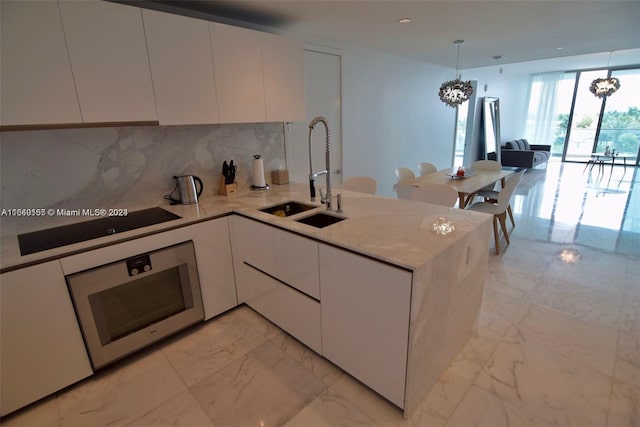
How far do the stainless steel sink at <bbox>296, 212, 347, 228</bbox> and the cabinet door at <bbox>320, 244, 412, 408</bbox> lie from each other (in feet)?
1.42

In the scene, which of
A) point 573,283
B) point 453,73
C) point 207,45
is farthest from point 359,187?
point 453,73

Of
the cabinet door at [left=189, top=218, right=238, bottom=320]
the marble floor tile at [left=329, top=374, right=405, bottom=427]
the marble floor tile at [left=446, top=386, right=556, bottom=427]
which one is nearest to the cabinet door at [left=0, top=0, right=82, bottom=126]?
the cabinet door at [left=189, top=218, right=238, bottom=320]

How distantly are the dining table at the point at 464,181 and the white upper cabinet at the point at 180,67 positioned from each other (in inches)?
92.1

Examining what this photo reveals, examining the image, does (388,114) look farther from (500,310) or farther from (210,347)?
(210,347)

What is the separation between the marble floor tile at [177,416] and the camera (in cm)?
160

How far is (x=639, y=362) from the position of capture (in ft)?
6.18

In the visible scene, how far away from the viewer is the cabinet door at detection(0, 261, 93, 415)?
→ 1527mm

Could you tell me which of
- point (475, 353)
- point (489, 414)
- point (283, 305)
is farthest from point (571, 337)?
point (283, 305)

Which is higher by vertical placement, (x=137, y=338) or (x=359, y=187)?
(x=359, y=187)

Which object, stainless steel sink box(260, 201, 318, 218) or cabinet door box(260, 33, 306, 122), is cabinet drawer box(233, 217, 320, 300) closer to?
stainless steel sink box(260, 201, 318, 218)

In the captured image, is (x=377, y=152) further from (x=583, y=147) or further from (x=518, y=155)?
(x=583, y=147)

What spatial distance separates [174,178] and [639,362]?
3.35 meters

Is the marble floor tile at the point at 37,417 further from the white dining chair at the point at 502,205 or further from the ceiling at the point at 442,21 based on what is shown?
the white dining chair at the point at 502,205

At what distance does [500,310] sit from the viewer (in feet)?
7.97
